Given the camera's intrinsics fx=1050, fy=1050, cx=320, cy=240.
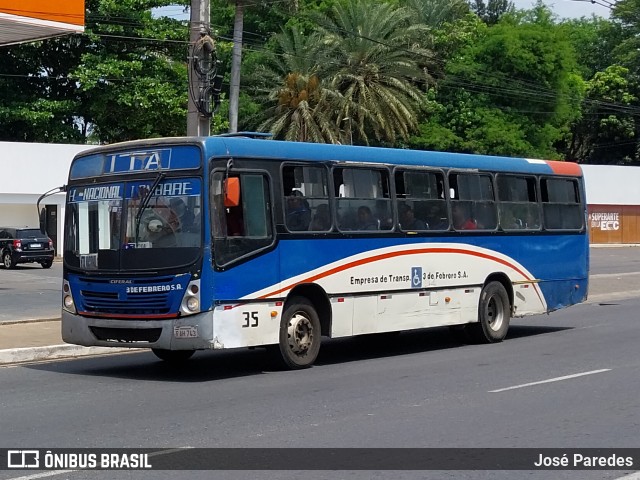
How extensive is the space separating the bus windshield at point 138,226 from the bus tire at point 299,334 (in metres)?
1.76

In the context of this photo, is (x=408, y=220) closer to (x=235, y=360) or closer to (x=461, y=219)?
(x=461, y=219)

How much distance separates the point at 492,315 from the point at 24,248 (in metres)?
26.0

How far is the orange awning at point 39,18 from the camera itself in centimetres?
2394

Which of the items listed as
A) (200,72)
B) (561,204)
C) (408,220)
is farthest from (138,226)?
(561,204)

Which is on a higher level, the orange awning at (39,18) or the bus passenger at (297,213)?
the orange awning at (39,18)

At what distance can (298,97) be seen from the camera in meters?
51.9

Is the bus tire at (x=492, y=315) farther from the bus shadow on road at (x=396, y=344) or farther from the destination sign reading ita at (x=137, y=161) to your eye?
the destination sign reading ita at (x=137, y=161)

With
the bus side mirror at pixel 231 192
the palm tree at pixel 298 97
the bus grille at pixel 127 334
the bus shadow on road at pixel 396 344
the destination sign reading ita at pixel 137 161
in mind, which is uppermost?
the palm tree at pixel 298 97

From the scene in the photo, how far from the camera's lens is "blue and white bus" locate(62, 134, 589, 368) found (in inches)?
504

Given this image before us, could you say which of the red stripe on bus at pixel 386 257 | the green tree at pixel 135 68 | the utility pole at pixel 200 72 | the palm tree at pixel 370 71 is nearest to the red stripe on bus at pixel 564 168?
the red stripe on bus at pixel 386 257

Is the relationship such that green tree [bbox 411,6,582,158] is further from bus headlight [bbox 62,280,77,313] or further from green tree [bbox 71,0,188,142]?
bus headlight [bbox 62,280,77,313]

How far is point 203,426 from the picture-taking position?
9.80m

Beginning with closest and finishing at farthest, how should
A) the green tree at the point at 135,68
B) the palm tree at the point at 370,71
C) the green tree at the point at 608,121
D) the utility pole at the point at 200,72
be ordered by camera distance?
the utility pole at the point at 200,72
the green tree at the point at 135,68
the palm tree at the point at 370,71
the green tree at the point at 608,121

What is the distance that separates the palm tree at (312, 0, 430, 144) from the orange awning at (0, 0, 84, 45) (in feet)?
90.4
